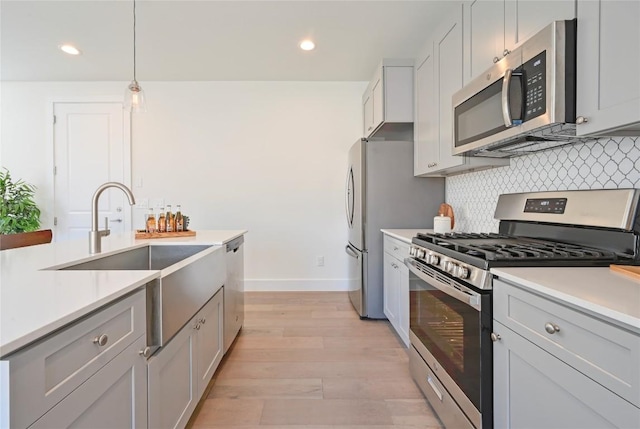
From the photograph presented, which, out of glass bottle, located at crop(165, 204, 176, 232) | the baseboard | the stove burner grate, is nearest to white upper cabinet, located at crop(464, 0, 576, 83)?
the stove burner grate

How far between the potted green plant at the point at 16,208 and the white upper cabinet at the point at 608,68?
495 centimetres

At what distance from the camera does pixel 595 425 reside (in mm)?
788

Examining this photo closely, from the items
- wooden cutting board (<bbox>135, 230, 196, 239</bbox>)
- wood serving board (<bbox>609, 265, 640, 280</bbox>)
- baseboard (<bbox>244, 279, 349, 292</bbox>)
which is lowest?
baseboard (<bbox>244, 279, 349, 292</bbox>)

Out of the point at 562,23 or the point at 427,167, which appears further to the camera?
the point at 427,167

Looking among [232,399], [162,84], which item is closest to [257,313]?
[232,399]

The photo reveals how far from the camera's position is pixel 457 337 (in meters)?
1.39

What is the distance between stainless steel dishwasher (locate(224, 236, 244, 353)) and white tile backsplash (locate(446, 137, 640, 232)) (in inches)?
73.4

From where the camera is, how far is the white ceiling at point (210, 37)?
2527 millimetres

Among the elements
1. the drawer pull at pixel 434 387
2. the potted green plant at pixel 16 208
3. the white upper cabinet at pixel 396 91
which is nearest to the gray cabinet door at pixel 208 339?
the drawer pull at pixel 434 387

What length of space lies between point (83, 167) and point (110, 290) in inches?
156

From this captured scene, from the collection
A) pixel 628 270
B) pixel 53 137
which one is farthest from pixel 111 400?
pixel 53 137

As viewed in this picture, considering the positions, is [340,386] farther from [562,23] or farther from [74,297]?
[562,23]

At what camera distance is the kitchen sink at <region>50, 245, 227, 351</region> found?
1156 mm

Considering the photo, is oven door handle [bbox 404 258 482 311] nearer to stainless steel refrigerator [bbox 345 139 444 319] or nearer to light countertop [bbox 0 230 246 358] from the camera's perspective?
light countertop [bbox 0 230 246 358]
